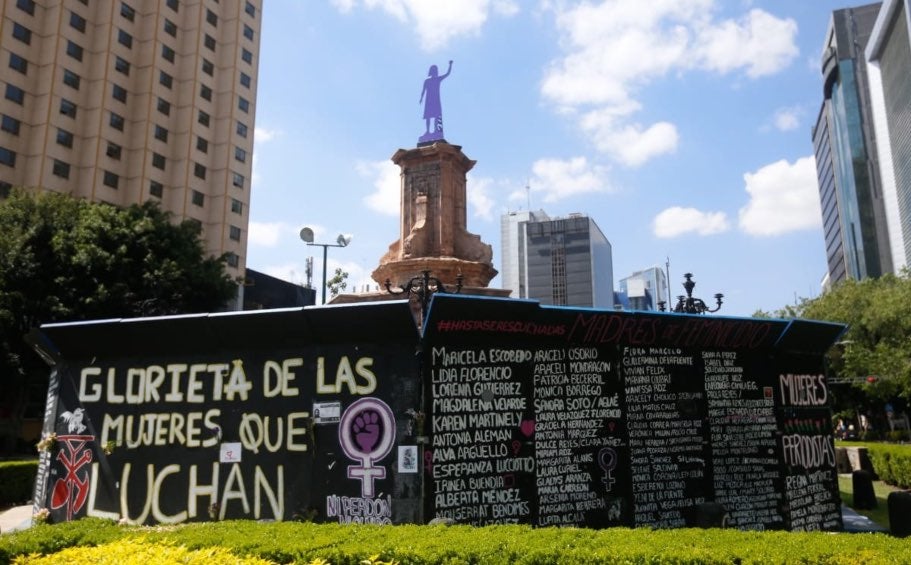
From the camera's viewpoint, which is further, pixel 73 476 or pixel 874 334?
pixel 874 334

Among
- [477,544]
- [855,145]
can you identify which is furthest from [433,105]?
[855,145]

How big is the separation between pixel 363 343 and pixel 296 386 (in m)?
1.19

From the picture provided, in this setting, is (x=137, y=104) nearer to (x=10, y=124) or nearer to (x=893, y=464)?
(x=10, y=124)

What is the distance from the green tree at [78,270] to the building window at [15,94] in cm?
2248

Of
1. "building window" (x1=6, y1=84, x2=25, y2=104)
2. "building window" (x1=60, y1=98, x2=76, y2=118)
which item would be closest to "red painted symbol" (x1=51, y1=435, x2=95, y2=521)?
"building window" (x1=6, y1=84, x2=25, y2=104)

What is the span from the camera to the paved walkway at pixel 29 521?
457 inches

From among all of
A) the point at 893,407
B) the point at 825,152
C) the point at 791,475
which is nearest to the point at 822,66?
the point at 825,152

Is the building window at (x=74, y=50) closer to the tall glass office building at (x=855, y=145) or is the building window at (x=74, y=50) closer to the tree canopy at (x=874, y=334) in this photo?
the tree canopy at (x=874, y=334)

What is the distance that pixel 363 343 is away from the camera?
922 cm

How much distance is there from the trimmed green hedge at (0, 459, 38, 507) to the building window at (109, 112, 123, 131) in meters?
45.2

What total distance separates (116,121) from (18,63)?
7.97 meters

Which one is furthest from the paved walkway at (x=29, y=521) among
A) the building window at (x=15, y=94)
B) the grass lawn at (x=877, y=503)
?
the building window at (x=15, y=94)

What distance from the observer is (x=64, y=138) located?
51.9m

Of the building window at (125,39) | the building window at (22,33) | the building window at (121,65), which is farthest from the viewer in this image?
the building window at (125,39)
